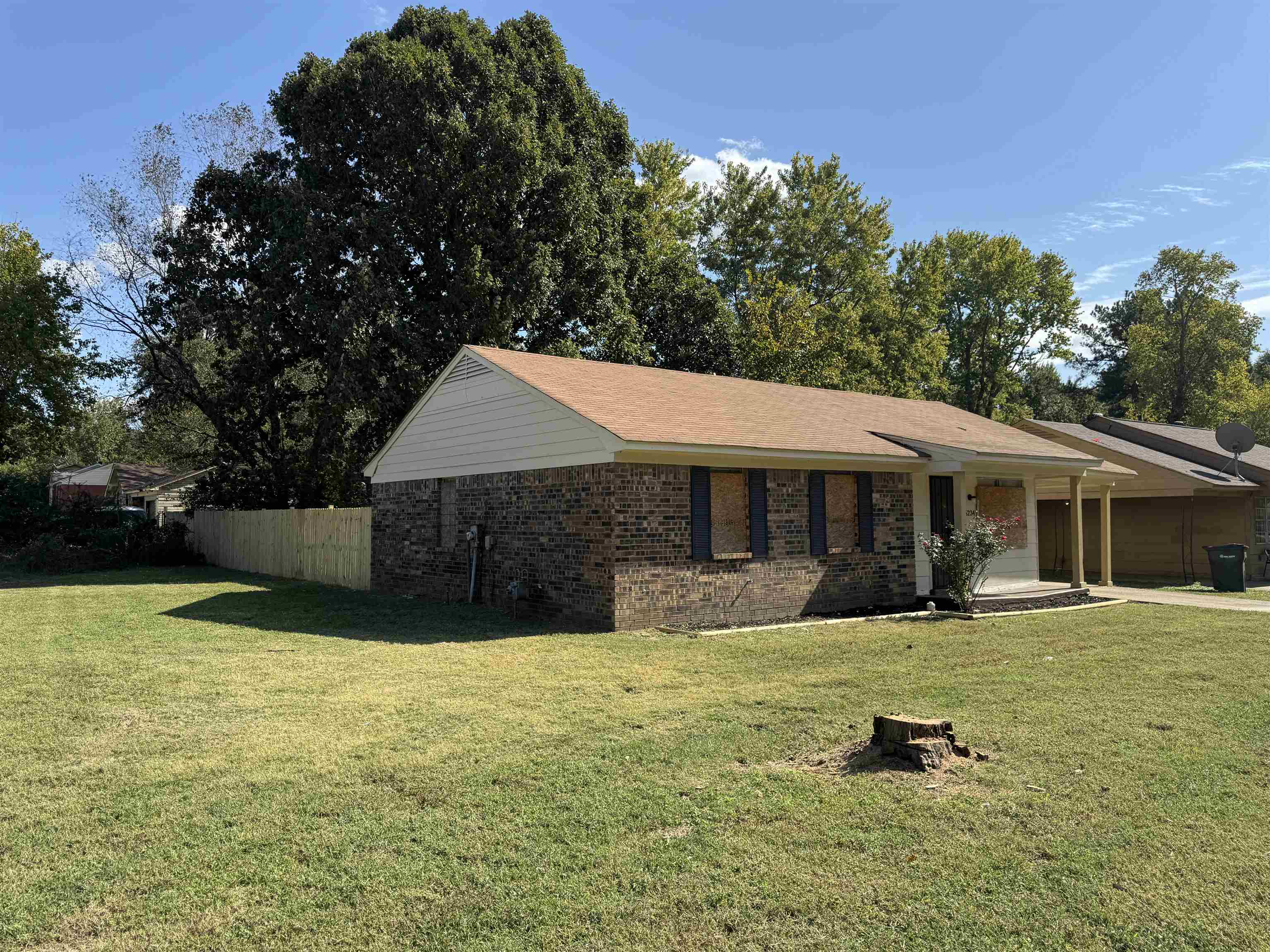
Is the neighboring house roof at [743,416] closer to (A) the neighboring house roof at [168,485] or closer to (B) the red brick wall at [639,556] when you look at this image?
(B) the red brick wall at [639,556]

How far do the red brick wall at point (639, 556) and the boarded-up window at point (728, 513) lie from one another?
267 millimetres

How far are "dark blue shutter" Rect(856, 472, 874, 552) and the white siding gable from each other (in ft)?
16.4

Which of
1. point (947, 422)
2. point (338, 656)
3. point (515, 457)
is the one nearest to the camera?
point (338, 656)

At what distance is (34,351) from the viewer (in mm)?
28578

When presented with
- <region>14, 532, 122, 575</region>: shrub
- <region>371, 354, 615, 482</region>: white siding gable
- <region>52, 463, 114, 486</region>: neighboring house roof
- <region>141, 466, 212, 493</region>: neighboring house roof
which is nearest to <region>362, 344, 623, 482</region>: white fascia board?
<region>371, 354, 615, 482</region>: white siding gable

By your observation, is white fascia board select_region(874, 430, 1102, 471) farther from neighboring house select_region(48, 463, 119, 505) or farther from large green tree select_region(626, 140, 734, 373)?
neighboring house select_region(48, 463, 119, 505)

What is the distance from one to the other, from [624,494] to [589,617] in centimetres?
185

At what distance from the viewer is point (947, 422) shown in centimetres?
1911

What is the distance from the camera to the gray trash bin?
680 inches

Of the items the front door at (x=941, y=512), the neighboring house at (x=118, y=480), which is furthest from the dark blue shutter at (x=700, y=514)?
the neighboring house at (x=118, y=480)

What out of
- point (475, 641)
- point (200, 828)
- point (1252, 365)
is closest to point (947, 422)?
point (475, 641)

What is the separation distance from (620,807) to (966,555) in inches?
406

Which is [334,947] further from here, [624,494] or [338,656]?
[624,494]

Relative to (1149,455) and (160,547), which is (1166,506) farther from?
(160,547)
